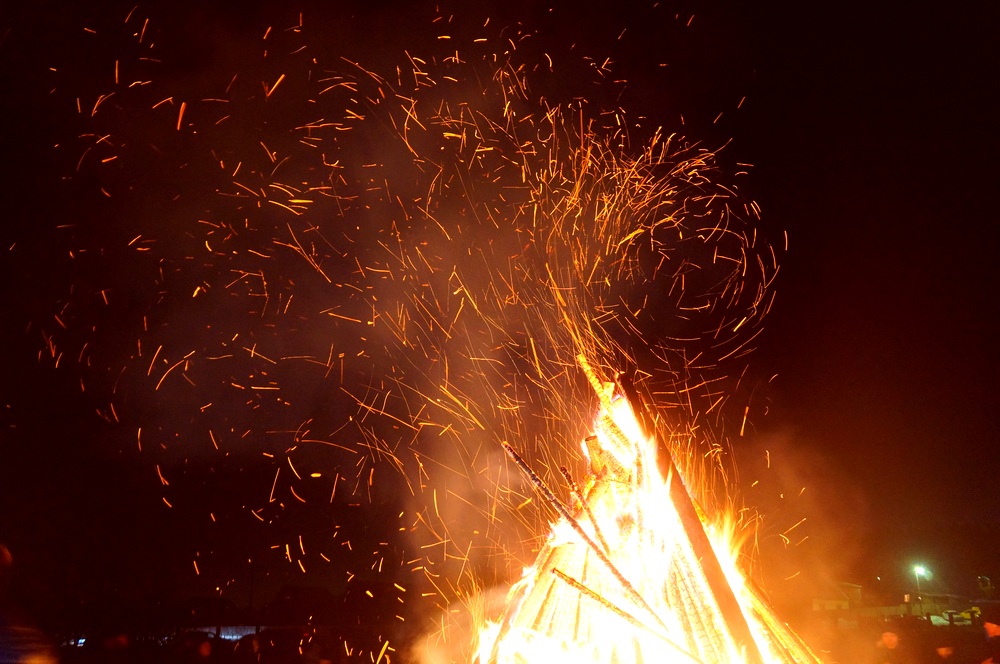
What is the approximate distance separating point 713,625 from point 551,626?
4.03 ft

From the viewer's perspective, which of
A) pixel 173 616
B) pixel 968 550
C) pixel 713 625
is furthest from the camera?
pixel 968 550

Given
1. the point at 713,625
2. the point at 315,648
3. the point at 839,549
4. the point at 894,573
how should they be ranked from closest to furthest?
the point at 713,625, the point at 315,648, the point at 839,549, the point at 894,573

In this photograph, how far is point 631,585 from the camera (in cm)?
267

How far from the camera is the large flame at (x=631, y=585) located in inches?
104

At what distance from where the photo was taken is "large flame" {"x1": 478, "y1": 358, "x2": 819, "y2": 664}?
265 cm

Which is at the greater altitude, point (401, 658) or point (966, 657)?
point (966, 657)

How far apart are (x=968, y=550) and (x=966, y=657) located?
52063mm

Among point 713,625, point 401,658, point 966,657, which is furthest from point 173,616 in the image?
point 713,625

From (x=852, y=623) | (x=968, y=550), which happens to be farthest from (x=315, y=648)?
(x=968, y=550)

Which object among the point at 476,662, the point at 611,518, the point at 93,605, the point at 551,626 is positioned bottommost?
the point at 93,605

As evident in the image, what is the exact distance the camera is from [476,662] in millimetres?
3594

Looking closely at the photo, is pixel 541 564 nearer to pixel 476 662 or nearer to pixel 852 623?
pixel 476 662

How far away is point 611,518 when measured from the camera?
12.9 ft

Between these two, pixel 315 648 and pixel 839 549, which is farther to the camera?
pixel 839 549
